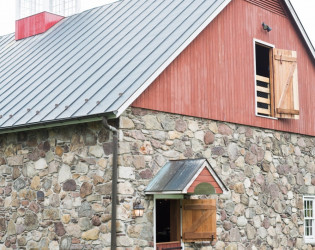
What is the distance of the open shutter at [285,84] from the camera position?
15.5 meters

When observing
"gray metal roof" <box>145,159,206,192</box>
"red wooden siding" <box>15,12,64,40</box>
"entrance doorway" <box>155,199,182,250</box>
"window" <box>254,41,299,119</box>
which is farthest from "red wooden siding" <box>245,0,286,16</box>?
"red wooden siding" <box>15,12,64,40</box>

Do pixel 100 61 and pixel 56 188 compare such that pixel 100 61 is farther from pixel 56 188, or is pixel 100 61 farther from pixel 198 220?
pixel 198 220

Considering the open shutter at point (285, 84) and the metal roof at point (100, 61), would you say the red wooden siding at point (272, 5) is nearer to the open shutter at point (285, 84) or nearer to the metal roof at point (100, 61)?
the metal roof at point (100, 61)

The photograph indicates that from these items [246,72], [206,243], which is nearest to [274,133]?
[246,72]

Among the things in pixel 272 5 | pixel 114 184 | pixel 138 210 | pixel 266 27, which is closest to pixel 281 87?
pixel 266 27

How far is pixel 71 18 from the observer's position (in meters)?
19.9

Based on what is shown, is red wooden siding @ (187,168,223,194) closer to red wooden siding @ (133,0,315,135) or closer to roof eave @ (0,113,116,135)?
red wooden siding @ (133,0,315,135)

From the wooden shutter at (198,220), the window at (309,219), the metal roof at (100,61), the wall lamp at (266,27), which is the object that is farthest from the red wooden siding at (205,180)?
the wall lamp at (266,27)

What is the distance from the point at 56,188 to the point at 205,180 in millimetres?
3155

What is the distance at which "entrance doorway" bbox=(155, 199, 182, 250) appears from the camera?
40.3 feet

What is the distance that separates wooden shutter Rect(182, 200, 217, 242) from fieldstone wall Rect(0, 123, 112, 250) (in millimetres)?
1727

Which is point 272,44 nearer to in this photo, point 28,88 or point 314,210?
point 314,210

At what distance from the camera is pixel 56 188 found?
496 inches

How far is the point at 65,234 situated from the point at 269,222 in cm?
522
